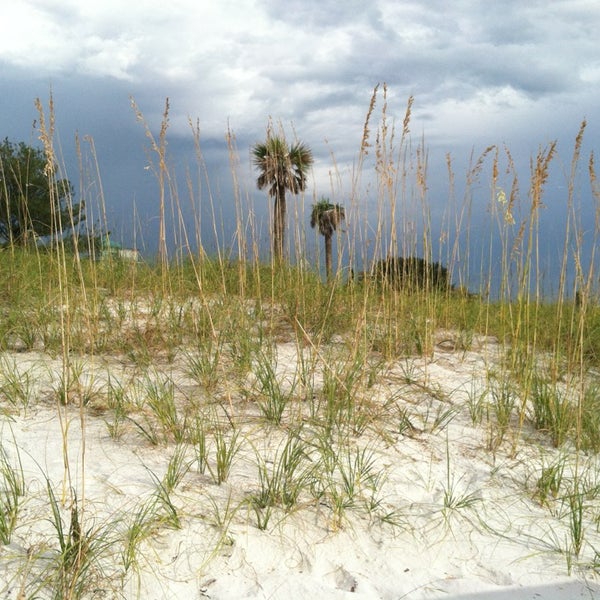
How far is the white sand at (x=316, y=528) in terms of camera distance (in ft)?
6.47

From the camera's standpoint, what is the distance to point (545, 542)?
2320 mm

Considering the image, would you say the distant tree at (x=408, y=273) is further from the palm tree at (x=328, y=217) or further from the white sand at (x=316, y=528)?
the white sand at (x=316, y=528)

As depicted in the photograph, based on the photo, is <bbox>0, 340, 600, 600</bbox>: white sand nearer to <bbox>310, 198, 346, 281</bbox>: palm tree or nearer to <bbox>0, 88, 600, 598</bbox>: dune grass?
<bbox>0, 88, 600, 598</bbox>: dune grass

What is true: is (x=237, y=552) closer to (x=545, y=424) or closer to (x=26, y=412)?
(x=26, y=412)

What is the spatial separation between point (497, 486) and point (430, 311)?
1973mm

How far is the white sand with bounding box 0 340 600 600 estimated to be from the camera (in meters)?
1.97

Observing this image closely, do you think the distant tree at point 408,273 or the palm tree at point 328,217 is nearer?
the palm tree at point 328,217

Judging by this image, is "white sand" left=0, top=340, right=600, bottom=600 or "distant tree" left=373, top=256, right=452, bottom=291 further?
"distant tree" left=373, top=256, right=452, bottom=291

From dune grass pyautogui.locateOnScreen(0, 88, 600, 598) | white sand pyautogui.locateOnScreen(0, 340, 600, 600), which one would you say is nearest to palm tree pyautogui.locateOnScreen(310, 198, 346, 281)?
dune grass pyautogui.locateOnScreen(0, 88, 600, 598)

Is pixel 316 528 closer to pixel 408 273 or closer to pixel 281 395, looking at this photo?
pixel 281 395

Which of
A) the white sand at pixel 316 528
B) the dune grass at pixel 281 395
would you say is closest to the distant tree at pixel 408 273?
the dune grass at pixel 281 395

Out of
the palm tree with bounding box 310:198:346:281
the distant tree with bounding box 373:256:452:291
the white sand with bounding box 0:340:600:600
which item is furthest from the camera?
the distant tree with bounding box 373:256:452:291

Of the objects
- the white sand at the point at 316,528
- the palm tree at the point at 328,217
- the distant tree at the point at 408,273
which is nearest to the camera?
the white sand at the point at 316,528

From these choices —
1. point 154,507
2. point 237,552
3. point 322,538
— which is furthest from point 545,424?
point 154,507
